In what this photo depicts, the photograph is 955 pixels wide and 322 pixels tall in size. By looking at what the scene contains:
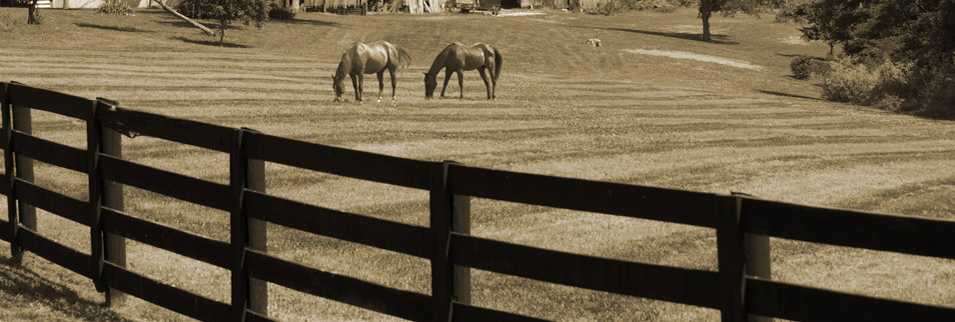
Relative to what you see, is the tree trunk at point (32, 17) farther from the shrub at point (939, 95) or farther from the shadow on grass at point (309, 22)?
the shrub at point (939, 95)

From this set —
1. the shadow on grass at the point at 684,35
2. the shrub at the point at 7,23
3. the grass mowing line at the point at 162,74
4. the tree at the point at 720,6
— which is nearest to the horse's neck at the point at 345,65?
the grass mowing line at the point at 162,74

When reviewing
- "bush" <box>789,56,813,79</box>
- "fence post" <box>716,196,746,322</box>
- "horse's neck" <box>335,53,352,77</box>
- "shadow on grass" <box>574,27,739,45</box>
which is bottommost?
"bush" <box>789,56,813,79</box>

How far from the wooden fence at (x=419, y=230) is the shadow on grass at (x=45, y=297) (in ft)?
0.74

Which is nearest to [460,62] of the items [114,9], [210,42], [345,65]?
[345,65]

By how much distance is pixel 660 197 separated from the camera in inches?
215

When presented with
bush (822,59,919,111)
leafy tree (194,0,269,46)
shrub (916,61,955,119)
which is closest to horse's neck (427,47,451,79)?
shrub (916,61,955,119)

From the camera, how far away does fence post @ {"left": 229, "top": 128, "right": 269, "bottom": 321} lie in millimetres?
7512

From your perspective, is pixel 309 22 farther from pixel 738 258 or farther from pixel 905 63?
pixel 738 258

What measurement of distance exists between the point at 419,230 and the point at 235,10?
148ft

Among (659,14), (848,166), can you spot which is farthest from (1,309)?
(659,14)

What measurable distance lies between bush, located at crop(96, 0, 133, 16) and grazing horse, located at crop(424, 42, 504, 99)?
31.4 m

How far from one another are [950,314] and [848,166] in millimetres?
18403

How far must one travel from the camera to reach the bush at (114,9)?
58.2 meters

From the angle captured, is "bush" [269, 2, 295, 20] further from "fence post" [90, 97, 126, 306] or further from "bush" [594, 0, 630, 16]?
"fence post" [90, 97, 126, 306]
